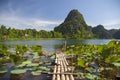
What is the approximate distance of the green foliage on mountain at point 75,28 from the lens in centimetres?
13538

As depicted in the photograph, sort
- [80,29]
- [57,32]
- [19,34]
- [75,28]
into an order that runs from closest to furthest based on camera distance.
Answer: [19,34] < [57,32] < [75,28] < [80,29]

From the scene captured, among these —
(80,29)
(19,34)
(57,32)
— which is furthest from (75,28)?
(19,34)

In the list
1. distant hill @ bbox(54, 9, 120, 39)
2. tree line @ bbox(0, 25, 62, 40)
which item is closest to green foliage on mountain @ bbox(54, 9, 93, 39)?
distant hill @ bbox(54, 9, 120, 39)

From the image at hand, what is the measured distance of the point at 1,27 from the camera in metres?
72.6

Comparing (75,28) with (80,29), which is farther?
(80,29)

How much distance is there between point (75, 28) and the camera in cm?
15638

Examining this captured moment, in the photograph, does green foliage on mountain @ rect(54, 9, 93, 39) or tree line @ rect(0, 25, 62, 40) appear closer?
tree line @ rect(0, 25, 62, 40)

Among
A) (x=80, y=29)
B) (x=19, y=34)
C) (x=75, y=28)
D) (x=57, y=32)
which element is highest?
(x=75, y=28)

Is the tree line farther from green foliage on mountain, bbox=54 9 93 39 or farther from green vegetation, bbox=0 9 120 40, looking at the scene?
green foliage on mountain, bbox=54 9 93 39

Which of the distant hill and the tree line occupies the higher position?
the distant hill

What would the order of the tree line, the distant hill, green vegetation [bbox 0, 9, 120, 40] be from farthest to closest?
the distant hill
green vegetation [bbox 0, 9, 120, 40]
the tree line

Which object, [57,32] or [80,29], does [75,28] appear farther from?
[57,32]

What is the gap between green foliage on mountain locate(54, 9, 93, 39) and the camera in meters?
135

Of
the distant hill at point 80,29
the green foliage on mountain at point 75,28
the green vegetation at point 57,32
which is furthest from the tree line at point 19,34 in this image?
the distant hill at point 80,29
